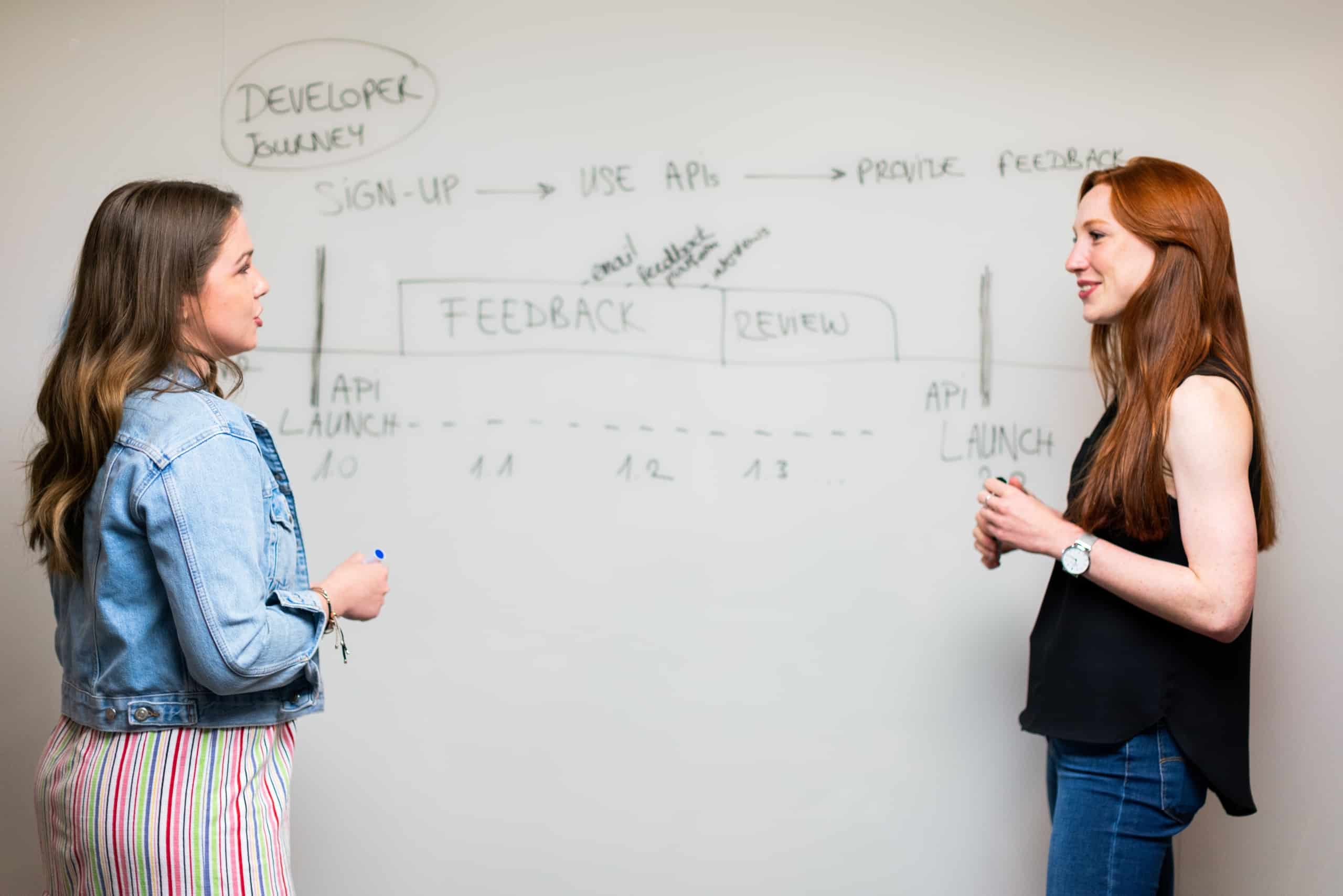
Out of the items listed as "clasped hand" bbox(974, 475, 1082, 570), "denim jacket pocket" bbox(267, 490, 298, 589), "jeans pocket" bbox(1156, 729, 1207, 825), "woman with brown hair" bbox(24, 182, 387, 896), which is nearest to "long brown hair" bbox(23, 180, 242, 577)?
"woman with brown hair" bbox(24, 182, 387, 896)

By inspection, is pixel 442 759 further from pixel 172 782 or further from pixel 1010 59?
pixel 1010 59

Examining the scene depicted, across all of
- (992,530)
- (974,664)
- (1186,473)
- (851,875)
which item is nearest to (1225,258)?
(1186,473)

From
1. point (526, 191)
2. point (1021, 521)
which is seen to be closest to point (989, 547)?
point (1021, 521)

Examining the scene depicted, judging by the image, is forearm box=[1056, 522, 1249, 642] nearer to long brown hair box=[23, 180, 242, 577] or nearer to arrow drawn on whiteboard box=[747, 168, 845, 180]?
arrow drawn on whiteboard box=[747, 168, 845, 180]

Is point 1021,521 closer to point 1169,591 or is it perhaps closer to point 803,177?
point 1169,591

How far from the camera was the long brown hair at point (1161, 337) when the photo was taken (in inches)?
47.0

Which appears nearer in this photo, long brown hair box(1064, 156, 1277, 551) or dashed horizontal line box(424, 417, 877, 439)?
long brown hair box(1064, 156, 1277, 551)

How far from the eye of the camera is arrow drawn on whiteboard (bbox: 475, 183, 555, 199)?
1876 mm

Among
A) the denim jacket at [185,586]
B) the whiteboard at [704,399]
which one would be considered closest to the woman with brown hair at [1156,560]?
the whiteboard at [704,399]

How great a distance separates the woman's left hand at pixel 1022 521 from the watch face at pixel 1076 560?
0.5 inches

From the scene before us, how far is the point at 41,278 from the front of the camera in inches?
78.2

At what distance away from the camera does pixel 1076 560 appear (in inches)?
47.8

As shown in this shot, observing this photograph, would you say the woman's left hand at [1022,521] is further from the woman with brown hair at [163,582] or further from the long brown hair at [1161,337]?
the woman with brown hair at [163,582]

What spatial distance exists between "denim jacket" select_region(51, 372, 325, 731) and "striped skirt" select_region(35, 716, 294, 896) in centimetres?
2
